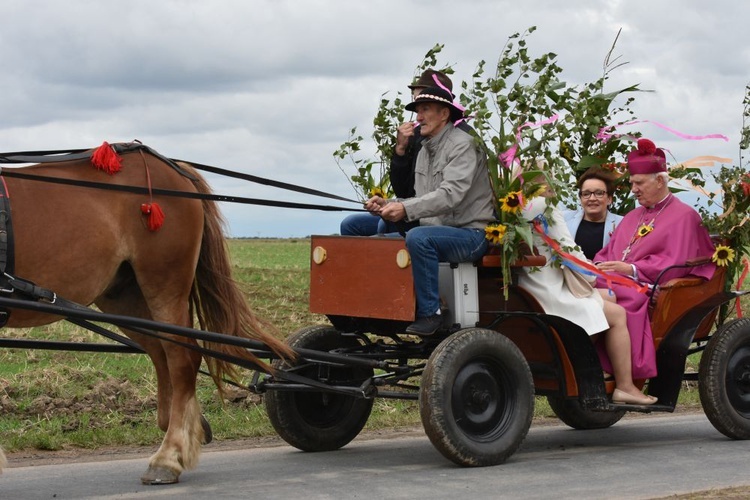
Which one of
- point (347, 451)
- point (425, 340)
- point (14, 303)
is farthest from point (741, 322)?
point (14, 303)

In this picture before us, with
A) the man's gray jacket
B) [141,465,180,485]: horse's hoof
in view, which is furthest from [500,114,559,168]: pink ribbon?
[141,465,180,485]: horse's hoof

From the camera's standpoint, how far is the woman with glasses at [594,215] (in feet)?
26.0

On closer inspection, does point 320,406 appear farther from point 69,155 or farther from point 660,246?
point 660,246

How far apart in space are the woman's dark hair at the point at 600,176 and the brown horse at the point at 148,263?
285 cm

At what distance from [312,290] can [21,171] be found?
201cm

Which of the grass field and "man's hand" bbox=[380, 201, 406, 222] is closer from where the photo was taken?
"man's hand" bbox=[380, 201, 406, 222]

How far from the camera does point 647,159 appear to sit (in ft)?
24.4

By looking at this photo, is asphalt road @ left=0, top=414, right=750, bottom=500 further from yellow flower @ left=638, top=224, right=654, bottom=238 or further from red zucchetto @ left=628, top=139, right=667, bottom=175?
red zucchetto @ left=628, top=139, right=667, bottom=175

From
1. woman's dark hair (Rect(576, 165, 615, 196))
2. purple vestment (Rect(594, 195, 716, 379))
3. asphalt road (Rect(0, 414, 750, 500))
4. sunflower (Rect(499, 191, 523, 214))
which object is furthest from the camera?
woman's dark hair (Rect(576, 165, 615, 196))

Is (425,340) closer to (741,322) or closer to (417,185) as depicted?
(417,185)

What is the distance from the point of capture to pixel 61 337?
460 inches

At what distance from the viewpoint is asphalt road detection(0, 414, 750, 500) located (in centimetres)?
565

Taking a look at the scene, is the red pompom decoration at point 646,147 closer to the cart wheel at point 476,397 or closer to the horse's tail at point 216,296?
the cart wheel at point 476,397

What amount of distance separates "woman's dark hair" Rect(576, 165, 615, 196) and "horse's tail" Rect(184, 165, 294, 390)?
2.79m
